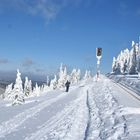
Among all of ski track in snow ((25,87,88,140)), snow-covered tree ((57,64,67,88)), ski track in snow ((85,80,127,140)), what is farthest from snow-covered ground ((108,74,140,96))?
snow-covered tree ((57,64,67,88))

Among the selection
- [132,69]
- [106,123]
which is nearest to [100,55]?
[106,123]

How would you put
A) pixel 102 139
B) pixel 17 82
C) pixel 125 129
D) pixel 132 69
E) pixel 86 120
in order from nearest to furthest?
pixel 102 139, pixel 125 129, pixel 86 120, pixel 17 82, pixel 132 69

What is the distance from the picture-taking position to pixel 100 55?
55594 millimetres

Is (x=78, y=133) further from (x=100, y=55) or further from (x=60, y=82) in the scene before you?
(x=60, y=82)

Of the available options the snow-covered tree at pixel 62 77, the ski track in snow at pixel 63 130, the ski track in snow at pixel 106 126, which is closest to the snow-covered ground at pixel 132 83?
the ski track in snow at pixel 106 126

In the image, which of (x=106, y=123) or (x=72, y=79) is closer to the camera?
(x=106, y=123)

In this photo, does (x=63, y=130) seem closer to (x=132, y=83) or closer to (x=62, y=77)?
(x=132, y=83)

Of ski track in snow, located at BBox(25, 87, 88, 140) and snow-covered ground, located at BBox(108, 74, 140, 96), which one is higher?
snow-covered ground, located at BBox(108, 74, 140, 96)

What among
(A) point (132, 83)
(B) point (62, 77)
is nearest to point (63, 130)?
(A) point (132, 83)

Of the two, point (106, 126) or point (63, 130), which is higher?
point (106, 126)

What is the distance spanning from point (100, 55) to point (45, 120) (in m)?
35.6

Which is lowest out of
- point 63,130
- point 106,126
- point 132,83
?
point 63,130

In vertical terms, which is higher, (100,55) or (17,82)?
(100,55)

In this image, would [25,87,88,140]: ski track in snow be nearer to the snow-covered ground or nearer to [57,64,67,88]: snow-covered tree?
the snow-covered ground
